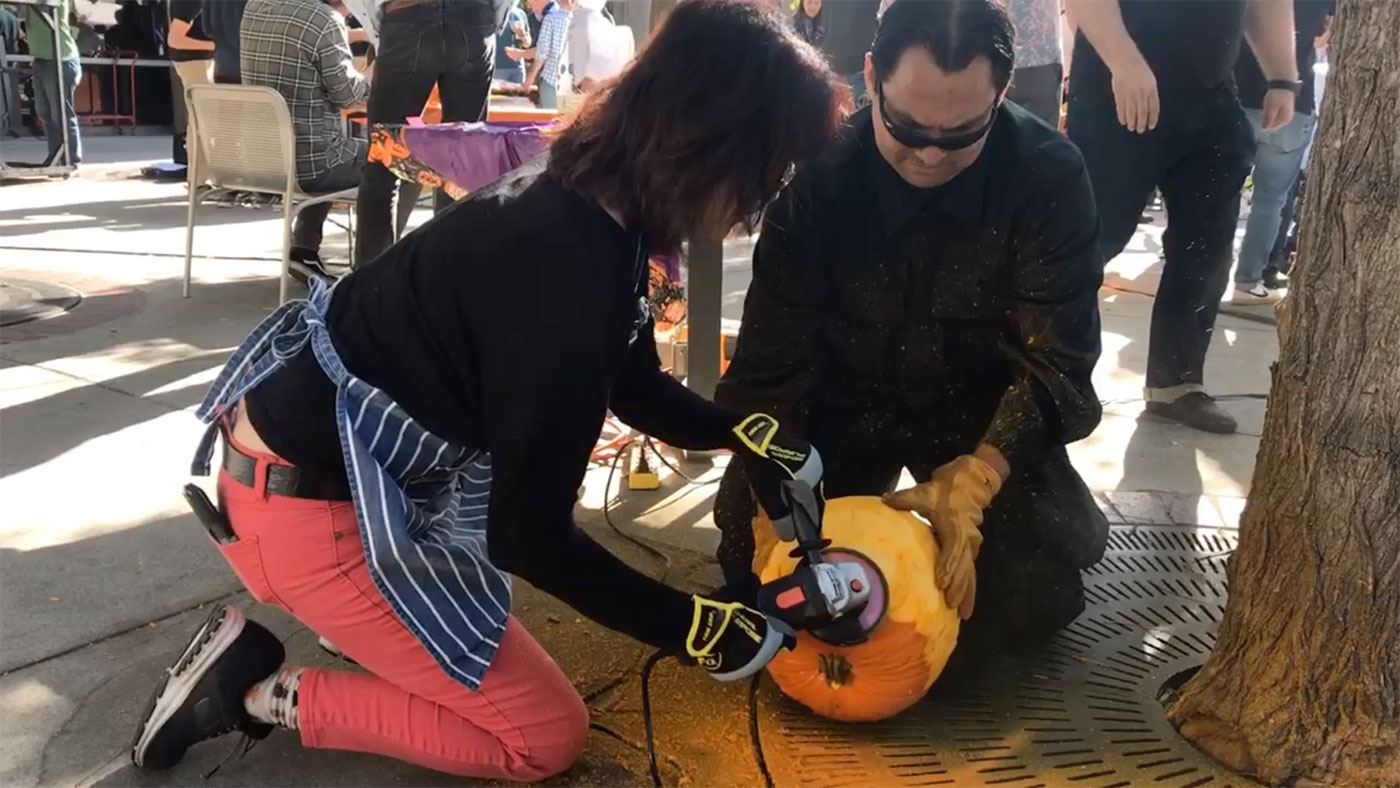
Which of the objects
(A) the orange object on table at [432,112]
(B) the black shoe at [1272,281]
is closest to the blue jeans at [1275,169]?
(B) the black shoe at [1272,281]

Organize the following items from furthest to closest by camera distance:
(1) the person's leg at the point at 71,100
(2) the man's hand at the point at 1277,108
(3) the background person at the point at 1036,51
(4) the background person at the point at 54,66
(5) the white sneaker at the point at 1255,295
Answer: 1. (1) the person's leg at the point at 71,100
2. (4) the background person at the point at 54,66
3. (5) the white sneaker at the point at 1255,295
4. (3) the background person at the point at 1036,51
5. (2) the man's hand at the point at 1277,108

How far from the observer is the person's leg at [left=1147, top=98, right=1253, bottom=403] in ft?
12.0

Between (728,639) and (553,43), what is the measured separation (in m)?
6.81

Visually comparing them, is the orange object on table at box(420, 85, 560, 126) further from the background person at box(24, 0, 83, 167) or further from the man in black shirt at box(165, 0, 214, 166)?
the background person at box(24, 0, 83, 167)

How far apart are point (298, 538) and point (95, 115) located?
49.8 ft

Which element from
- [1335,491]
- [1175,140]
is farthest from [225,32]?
[1335,491]

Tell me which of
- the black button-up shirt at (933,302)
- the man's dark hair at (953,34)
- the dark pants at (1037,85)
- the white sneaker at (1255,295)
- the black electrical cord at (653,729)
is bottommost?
the black electrical cord at (653,729)

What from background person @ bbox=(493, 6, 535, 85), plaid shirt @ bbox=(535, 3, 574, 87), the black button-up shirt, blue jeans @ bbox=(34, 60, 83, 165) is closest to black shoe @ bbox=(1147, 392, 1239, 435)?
the black button-up shirt

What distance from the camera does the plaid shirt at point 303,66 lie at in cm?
511

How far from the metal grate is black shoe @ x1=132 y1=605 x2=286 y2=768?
2.98ft

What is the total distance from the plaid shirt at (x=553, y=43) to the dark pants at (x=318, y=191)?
2677 mm

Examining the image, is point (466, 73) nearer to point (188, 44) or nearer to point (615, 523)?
point (615, 523)

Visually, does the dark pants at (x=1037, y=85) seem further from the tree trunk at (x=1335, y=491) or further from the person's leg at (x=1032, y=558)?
the tree trunk at (x=1335, y=491)

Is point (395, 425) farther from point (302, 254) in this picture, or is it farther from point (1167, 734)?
point (302, 254)
